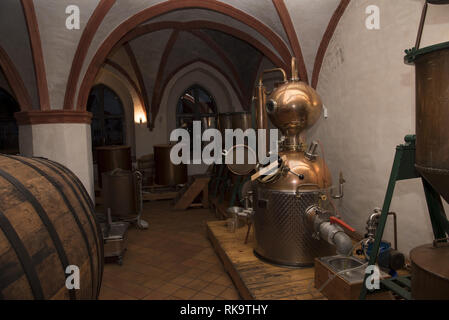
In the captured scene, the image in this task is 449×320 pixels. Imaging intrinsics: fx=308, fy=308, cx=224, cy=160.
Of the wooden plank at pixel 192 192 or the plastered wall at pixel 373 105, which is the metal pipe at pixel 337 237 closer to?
the plastered wall at pixel 373 105

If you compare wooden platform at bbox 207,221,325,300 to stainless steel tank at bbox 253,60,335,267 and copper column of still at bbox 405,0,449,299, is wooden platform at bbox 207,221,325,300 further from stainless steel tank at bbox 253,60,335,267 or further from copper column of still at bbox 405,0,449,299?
copper column of still at bbox 405,0,449,299

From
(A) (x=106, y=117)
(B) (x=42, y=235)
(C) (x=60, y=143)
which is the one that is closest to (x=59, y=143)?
(C) (x=60, y=143)

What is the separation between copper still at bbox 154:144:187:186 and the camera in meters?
9.57

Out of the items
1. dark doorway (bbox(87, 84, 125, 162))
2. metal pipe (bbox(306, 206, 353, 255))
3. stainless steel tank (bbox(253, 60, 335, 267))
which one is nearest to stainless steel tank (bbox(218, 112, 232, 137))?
stainless steel tank (bbox(253, 60, 335, 267))

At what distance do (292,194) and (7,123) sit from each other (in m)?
11.4

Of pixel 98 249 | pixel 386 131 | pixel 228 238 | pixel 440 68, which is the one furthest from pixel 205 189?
pixel 440 68

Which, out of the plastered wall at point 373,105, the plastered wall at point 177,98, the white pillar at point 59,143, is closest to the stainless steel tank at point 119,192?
the white pillar at point 59,143

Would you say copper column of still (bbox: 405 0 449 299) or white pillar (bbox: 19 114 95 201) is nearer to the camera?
copper column of still (bbox: 405 0 449 299)

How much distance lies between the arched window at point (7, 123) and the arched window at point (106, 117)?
2.52 meters

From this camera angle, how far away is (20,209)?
1.30m

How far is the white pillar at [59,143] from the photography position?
5480mm

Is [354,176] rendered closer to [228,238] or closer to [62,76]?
[228,238]

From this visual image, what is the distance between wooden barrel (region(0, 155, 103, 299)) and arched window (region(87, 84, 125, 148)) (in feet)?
33.9
